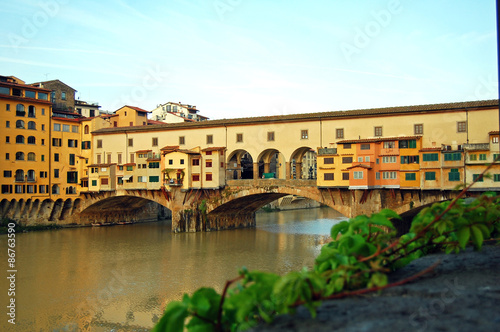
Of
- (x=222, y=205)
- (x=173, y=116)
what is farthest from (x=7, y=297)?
(x=173, y=116)

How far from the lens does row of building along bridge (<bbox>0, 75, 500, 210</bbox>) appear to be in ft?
91.7

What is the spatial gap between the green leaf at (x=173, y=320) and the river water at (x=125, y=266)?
12.9m

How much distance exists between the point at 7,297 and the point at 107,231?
72.8 ft

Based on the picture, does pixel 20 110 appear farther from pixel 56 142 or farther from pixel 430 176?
pixel 430 176

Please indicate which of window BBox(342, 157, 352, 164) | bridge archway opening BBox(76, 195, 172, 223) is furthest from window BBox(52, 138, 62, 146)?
window BBox(342, 157, 352, 164)

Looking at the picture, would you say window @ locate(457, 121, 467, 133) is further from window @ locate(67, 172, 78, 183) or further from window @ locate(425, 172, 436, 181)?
window @ locate(67, 172, 78, 183)

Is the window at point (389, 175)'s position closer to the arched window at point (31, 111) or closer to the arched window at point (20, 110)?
the arched window at point (31, 111)

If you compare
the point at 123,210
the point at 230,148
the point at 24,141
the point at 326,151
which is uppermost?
the point at 24,141

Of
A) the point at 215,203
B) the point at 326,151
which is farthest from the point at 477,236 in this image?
the point at 215,203

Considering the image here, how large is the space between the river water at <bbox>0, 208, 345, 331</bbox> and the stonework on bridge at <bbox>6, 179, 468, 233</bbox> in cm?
199

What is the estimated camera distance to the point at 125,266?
2353cm

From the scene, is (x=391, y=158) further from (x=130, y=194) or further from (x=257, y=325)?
(x=257, y=325)

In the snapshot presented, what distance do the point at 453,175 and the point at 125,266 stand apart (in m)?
19.8

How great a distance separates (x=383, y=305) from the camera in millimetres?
2428
